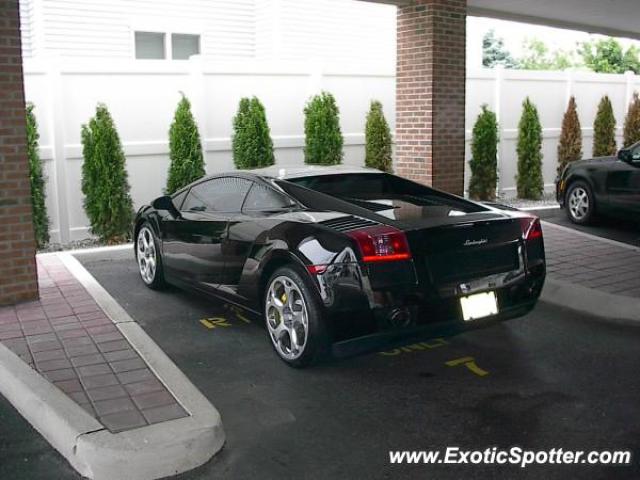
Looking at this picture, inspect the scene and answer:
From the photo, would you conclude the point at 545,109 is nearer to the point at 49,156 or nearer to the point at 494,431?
the point at 49,156

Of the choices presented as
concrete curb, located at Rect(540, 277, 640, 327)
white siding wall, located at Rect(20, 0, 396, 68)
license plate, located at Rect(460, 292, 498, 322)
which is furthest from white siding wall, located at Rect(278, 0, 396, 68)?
license plate, located at Rect(460, 292, 498, 322)

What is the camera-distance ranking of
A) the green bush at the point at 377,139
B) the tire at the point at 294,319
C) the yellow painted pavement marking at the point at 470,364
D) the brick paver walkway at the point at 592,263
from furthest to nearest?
the green bush at the point at 377,139 → the brick paver walkway at the point at 592,263 → the yellow painted pavement marking at the point at 470,364 → the tire at the point at 294,319

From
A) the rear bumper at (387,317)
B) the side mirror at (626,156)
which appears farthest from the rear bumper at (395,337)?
the side mirror at (626,156)

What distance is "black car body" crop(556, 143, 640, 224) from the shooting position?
10555 mm

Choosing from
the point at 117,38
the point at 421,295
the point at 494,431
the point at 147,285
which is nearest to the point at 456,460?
the point at 494,431

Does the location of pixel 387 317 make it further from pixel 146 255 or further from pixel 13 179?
Answer: pixel 13 179

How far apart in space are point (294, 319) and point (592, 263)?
4595 mm

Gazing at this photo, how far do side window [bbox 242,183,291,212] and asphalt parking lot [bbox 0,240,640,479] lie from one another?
110 centimetres

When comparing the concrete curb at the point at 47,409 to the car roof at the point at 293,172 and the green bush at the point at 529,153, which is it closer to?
the car roof at the point at 293,172

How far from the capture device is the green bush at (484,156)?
13609 mm

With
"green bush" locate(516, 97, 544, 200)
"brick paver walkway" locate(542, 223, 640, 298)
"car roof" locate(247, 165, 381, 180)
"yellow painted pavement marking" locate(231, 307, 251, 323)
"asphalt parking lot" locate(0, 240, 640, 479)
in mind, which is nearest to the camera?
"asphalt parking lot" locate(0, 240, 640, 479)

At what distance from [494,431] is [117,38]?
14.1m

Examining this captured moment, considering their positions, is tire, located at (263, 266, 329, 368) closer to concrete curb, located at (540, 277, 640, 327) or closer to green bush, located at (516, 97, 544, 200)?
concrete curb, located at (540, 277, 640, 327)

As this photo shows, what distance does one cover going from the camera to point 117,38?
A: 16078mm
